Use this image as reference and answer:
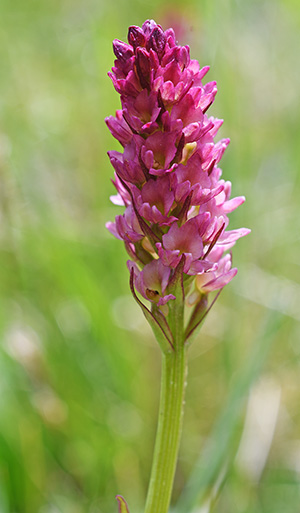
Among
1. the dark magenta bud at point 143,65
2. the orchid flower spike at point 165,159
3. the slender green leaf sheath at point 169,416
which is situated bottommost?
the slender green leaf sheath at point 169,416

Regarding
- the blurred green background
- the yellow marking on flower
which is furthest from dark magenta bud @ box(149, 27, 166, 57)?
the blurred green background

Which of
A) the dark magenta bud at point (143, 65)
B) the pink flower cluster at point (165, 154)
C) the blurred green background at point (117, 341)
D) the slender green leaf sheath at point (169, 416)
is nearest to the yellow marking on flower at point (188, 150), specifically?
the pink flower cluster at point (165, 154)

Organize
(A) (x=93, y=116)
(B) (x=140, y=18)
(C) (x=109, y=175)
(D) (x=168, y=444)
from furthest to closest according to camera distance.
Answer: (B) (x=140, y=18) < (A) (x=93, y=116) < (C) (x=109, y=175) < (D) (x=168, y=444)

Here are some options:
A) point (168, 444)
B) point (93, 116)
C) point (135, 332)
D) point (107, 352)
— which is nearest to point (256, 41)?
point (93, 116)

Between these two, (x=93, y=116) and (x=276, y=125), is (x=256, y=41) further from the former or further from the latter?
(x=93, y=116)

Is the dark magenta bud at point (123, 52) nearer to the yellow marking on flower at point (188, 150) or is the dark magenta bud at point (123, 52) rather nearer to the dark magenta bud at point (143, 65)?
the dark magenta bud at point (143, 65)

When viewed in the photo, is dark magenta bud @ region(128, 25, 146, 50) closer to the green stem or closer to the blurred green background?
the green stem
